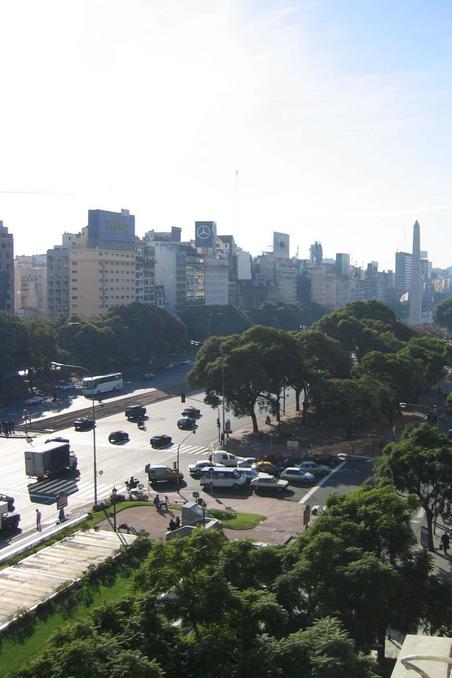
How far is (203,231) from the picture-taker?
13688cm

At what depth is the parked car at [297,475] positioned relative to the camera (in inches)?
1537

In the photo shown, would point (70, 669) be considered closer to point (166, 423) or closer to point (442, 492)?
point (442, 492)

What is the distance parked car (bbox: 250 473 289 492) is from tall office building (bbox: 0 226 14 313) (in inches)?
2730

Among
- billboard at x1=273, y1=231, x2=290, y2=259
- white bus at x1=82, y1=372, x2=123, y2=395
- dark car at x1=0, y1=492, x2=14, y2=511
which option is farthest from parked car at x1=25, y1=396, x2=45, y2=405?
billboard at x1=273, y1=231, x2=290, y2=259

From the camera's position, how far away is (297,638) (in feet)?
44.9

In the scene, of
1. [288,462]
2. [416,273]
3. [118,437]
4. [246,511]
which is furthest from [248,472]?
[416,273]

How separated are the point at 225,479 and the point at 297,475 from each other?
13.8 feet

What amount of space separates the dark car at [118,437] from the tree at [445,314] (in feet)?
335

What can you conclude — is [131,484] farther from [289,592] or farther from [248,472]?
[289,592]

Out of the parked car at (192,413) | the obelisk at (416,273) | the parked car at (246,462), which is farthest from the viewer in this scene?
the obelisk at (416,273)

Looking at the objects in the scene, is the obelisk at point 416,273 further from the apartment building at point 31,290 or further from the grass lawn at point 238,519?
the grass lawn at point 238,519

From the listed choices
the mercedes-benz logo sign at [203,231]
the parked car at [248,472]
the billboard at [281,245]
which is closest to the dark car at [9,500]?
the parked car at [248,472]

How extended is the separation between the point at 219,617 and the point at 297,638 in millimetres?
1931

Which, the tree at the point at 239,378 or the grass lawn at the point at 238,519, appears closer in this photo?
the grass lawn at the point at 238,519
